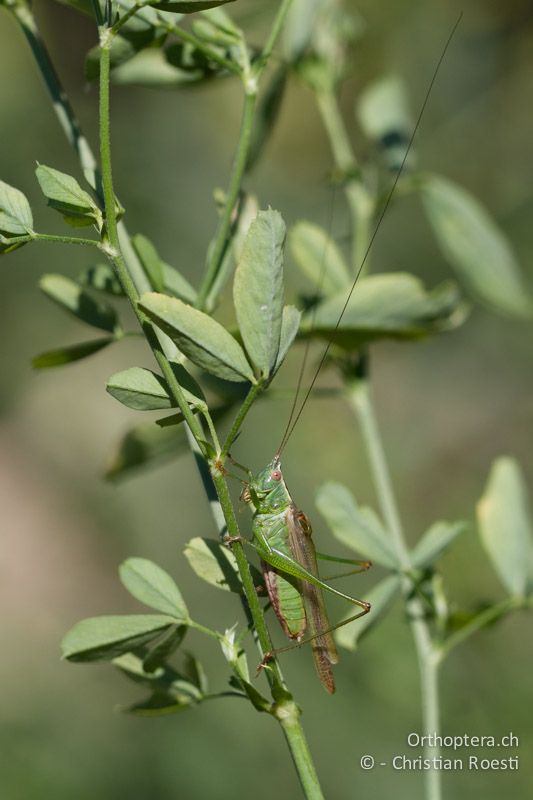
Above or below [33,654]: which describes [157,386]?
above

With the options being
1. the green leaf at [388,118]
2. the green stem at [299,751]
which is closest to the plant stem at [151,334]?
the green stem at [299,751]

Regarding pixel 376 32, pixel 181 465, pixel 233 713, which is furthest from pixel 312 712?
pixel 376 32

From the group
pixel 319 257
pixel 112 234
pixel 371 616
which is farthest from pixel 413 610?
pixel 112 234

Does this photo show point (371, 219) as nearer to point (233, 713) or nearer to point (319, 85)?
point (319, 85)

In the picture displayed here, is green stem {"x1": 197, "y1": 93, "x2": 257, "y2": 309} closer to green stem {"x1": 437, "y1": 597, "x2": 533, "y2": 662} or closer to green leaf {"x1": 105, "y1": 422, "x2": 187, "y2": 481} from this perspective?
green leaf {"x1": 105, "y1": 422, "x2": 187, "y2": 481}

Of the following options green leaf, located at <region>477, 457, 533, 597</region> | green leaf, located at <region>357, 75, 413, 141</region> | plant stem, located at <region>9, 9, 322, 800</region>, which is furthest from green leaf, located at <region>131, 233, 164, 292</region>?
green leaf, located at <region>357, 75, 413, 141</region>

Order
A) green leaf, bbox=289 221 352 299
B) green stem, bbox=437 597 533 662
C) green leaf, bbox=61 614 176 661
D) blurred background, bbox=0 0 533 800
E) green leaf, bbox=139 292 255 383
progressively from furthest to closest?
blurred background, bbox=0 0 533 800 < green leaf, bbox=289 221 352 299 < green stem, bbox=437 597 533 662 < green leaf, bbox=61 614 176 661 < green leaf, bbox=139 292 255 383

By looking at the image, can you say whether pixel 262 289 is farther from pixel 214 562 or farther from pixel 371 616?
pixel 371 616
